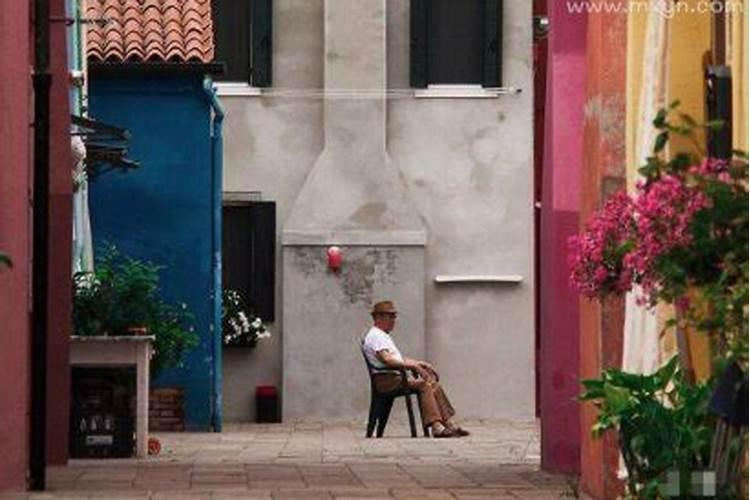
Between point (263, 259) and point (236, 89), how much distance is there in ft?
6.16

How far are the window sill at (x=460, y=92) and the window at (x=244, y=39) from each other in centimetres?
173

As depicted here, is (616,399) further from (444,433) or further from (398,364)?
(444,433)

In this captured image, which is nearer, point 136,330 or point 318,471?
point 318,471

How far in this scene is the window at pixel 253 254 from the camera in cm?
2791

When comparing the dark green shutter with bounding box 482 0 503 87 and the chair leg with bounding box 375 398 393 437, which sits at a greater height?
the dark green shutter with bounding box 482 0 503 87

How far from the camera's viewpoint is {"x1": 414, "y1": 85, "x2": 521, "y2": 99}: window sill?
28234mm

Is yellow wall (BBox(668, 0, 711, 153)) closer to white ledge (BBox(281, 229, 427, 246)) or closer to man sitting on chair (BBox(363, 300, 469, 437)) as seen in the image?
man sitting on chair (BBox(363, 300, 469, 437))

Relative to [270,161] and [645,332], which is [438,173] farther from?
[645,332]

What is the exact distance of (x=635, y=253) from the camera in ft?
27.1

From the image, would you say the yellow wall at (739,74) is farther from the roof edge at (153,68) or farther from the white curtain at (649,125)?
the roof edge at (153,68)

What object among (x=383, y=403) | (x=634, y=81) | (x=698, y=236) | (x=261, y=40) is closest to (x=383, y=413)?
(x=383, y=403)

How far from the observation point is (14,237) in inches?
554

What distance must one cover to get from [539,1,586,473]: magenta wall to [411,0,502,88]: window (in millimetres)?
11429

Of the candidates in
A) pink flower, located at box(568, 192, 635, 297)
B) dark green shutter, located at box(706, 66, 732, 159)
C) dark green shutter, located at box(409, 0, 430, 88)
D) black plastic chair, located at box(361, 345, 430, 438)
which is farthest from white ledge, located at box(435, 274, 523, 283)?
pink flower, located at box(568, 192, 635, 297)
